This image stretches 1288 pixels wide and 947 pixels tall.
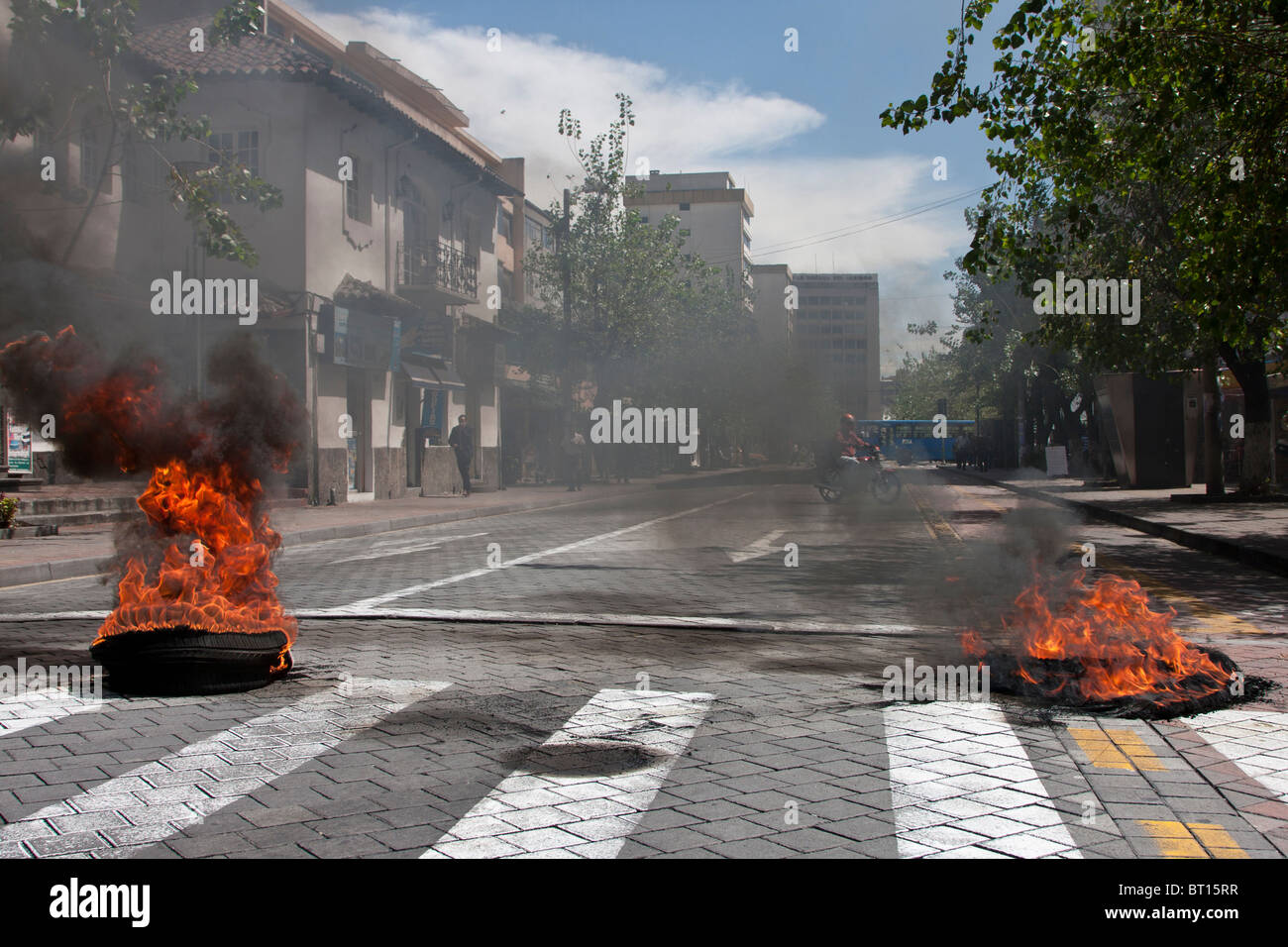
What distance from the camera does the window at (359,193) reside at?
86.5 feet

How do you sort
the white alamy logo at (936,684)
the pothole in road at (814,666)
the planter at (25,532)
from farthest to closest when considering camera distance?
1. the planter at (25,532)
2. the pothole in road at (814,666)
3. the white alamy logo at (936,684)

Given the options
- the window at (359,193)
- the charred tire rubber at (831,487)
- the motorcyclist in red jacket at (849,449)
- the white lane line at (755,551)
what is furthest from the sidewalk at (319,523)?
the motorcyclist in red jacket at (849,449)

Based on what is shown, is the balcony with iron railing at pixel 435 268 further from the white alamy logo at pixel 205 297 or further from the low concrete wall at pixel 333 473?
the white alamy logo at pixel 205 297

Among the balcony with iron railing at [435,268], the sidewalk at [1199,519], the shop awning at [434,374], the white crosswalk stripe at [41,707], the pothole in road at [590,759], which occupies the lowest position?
the pothole in road at [590,759]

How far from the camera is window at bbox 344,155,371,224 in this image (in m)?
26.4

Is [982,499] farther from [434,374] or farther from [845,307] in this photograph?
[845,307]

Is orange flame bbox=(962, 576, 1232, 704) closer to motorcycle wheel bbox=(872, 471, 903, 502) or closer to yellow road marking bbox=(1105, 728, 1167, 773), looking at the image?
yellow road marking bbox=(1105, 728, 1167, 773)

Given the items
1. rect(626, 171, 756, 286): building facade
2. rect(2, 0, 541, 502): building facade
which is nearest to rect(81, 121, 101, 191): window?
rect(2, 0, 541, 502): building facade

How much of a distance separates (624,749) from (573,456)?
1185 inches

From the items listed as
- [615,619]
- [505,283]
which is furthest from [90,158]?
[505,283]

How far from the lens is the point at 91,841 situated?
11.4 ft

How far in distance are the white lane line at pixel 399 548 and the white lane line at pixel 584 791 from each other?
349 inches
